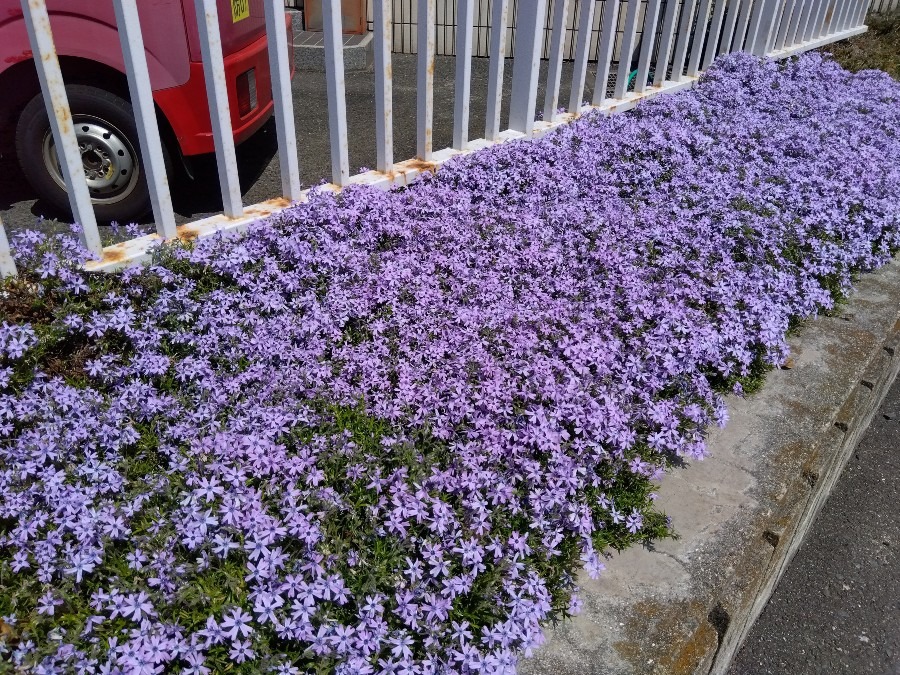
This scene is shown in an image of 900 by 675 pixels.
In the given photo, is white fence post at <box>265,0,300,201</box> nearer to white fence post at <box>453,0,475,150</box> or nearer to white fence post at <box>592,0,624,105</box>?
white fence post at <box>453,0,475,150</box>

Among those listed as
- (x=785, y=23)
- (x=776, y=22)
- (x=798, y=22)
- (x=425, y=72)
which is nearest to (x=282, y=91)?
(x=425, y=72)

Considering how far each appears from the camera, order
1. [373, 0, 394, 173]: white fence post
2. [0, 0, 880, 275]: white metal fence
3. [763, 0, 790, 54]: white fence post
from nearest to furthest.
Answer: [0, 0, 880, 275]: white metal fence
[373, 0, 394, 173]: white fence post
[763, 0, 790, 54]: white fence post

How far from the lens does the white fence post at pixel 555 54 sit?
15.4 feet

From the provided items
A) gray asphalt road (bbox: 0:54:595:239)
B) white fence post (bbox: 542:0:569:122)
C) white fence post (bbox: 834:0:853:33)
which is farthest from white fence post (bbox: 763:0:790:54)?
white fence post (bbox: 542:0:569:122)

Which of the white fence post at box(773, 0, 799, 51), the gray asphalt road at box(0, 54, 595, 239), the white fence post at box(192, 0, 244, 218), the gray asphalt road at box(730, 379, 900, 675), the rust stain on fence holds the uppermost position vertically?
the white fence post at box(192, 0, 244, 218)

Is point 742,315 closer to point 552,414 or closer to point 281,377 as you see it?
point 552,414

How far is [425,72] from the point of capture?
159 inches

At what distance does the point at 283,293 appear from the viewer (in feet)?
10.1

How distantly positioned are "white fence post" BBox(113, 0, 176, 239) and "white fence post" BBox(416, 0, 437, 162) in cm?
161

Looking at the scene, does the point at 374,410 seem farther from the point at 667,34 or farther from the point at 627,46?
the point at 667,34

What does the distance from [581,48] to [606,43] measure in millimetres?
438

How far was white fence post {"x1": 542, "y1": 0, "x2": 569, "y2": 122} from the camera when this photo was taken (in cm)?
469

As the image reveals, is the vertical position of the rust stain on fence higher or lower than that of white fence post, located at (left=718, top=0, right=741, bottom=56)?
lower

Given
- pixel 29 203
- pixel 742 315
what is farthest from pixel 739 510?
pixel 29 203
